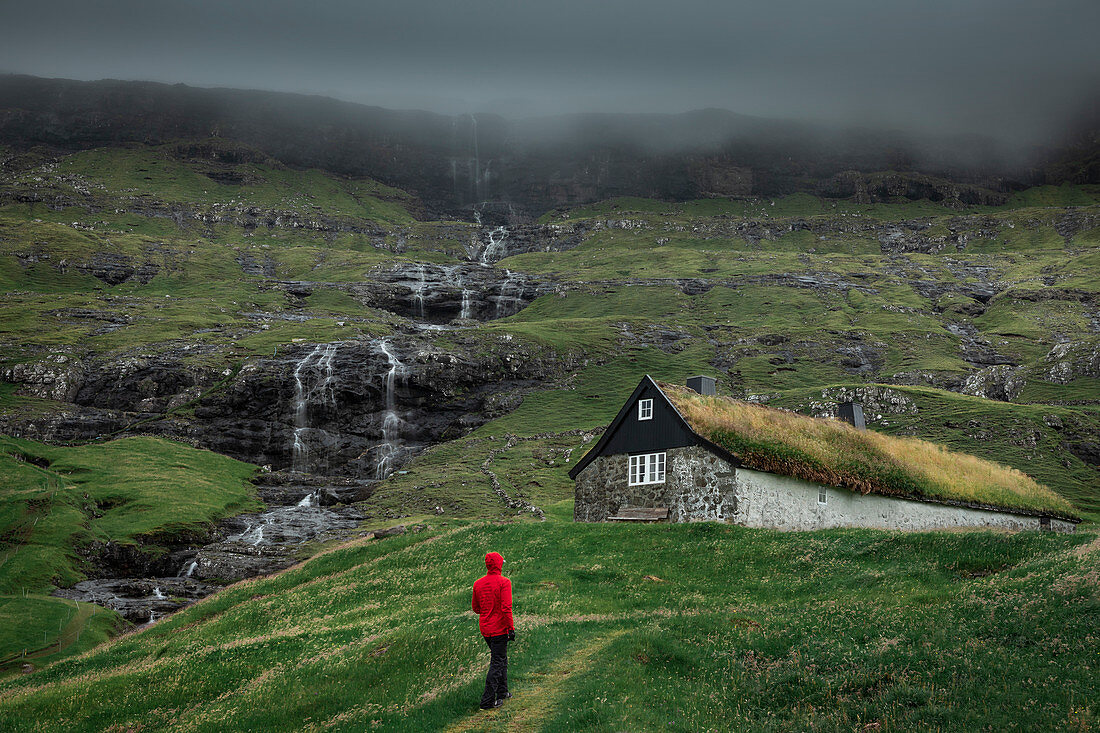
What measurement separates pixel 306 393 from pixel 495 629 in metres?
109

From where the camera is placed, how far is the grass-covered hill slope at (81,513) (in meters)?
39.0

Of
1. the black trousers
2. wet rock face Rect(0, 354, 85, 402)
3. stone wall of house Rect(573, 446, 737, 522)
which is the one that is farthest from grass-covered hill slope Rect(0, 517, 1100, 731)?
wet rock face Rect(0, 354, 85, 402)

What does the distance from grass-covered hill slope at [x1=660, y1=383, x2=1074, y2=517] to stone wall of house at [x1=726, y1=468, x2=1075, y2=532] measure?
69 centimetres

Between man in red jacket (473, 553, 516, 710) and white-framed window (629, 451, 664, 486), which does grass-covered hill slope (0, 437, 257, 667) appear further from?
white-framed window (629, 451, 664, 486)

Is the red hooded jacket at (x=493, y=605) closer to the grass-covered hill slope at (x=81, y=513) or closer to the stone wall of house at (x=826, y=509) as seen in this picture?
the stone wall of house at (x=826, y=509)

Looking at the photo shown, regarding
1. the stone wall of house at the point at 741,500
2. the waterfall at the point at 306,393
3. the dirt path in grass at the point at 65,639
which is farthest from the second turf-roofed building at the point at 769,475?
the waterfall at the point at 306,393

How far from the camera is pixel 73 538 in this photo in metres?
56.0

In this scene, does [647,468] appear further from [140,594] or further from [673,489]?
[140,594]

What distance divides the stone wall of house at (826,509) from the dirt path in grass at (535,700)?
20566 millimetres

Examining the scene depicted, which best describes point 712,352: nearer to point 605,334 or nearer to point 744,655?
point 605,334

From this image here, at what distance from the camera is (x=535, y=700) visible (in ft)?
53.2

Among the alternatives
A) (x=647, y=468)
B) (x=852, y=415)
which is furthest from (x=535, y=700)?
(x=852, y=415)

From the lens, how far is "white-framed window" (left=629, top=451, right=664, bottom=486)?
41719 mm

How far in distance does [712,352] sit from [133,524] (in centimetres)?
12447
